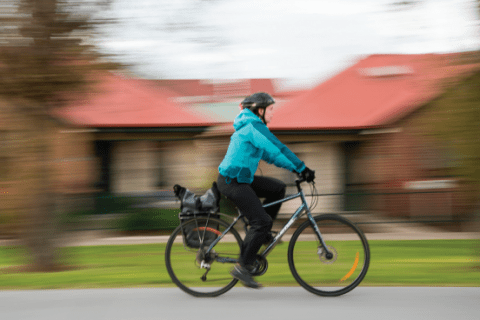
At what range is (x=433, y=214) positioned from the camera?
29.5ft

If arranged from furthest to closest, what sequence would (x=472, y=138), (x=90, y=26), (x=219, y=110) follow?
(x=219, y=110) → (x=90, y=26) → (x=472, y=138)

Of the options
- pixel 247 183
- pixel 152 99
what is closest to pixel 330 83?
pixel 152 99

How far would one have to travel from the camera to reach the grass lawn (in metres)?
4.81

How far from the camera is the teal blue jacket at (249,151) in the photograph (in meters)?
3.93

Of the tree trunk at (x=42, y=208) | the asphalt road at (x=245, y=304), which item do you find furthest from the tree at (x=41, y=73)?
the asphalt road at (x=245, y=304)

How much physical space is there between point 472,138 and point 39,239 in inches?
207

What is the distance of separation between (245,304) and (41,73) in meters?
3.52

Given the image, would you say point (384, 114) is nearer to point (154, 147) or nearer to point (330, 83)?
point (330, 83)

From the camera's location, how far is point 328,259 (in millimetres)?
4137

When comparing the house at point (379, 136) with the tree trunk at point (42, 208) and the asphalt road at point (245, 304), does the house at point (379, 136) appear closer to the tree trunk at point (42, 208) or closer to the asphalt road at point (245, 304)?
the asphalt road at point (245, 304)

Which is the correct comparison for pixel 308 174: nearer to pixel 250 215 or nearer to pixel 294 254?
pixel 250 215

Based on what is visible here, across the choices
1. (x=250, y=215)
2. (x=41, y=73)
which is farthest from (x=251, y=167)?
(x=41, y=73)

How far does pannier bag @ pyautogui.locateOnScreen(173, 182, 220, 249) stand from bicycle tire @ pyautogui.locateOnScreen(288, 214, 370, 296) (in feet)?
2.50

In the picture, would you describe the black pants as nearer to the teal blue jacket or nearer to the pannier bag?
the teal blue jacket
